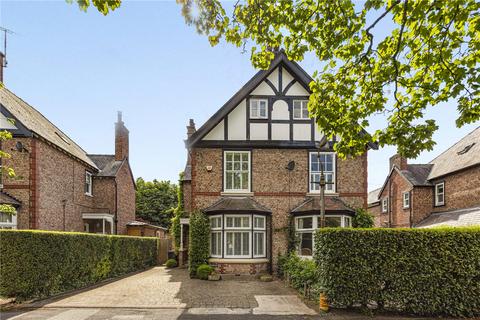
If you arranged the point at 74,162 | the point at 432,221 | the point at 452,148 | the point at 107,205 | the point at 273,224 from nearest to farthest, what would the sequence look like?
the point at 273,224 < the point at 74,162 < the point at 432,221 < the point at 107,205 < the point at 452,148

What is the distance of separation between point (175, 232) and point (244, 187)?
9.39m

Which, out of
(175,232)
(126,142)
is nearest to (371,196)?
(175,232)

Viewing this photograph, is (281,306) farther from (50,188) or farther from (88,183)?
(88,183)

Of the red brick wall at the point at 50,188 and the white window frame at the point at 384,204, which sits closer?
the red brick wall at the point at 50,188

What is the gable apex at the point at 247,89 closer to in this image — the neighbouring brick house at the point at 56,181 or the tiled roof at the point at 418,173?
the neighbouring brick house at the point at 56,181

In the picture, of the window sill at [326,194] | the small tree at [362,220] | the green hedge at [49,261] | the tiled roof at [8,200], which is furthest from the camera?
the window sill at [326,194]

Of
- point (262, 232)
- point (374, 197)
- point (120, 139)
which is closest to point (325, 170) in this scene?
point (262, 232)

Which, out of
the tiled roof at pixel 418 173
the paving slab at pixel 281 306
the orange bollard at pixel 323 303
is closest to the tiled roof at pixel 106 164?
the paving slab at pixel 281 306

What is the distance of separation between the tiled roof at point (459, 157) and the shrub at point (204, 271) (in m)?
17.4

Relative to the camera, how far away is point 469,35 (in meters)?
7.14

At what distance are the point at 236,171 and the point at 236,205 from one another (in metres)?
1.94

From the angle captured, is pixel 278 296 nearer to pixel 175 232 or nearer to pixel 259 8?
pixel 259 8

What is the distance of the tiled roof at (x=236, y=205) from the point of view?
16.7 metres

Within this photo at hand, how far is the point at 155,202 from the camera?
47.1m
